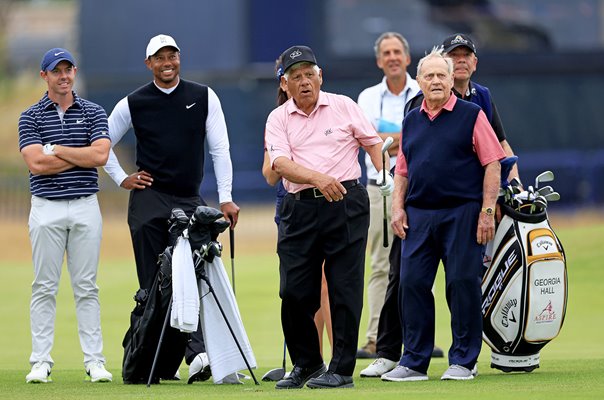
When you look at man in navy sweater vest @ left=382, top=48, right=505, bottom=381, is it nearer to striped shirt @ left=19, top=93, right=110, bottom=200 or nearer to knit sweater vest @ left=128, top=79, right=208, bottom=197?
knit sweater vest @ left=128, top=79, right=208, bottom=197

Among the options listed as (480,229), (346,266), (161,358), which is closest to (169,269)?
(161,358)

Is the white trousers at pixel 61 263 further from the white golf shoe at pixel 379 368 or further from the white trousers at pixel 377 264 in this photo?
the white trousers at pixel 377 264

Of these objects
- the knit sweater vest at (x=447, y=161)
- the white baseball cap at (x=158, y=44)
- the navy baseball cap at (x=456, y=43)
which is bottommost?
the knit sweater vest at (x=447, y=161)

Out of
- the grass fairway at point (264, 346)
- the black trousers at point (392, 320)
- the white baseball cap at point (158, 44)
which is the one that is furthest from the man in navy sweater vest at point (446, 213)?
the white baseball cap at point (158, 44)

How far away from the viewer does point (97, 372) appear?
903 cm

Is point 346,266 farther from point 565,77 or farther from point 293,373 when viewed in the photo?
point 565,77

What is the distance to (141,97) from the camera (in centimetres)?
953

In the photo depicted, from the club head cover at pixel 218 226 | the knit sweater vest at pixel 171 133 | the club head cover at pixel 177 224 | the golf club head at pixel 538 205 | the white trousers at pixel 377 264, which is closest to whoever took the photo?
the club head cover at pixel 218 226

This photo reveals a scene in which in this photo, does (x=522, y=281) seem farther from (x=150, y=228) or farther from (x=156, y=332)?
(x=150, y=228)

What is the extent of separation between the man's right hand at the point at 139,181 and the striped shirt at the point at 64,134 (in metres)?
0.24

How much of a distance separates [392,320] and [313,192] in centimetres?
154

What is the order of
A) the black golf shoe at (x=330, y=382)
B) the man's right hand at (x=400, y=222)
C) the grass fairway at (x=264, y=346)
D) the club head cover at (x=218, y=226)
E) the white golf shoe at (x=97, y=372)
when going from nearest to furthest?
the grass fairway at (x=264, y=346) → the black golf shoe at (x=330, y=382) → the man's right hand at (x=400, y=222) → the club head cover at (x=218, y=226) → the white golf shoe at (x=97, y=372)

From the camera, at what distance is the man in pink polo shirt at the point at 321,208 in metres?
8.28

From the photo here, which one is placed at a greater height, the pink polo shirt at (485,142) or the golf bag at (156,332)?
the pink polo shirt at (485,142)
